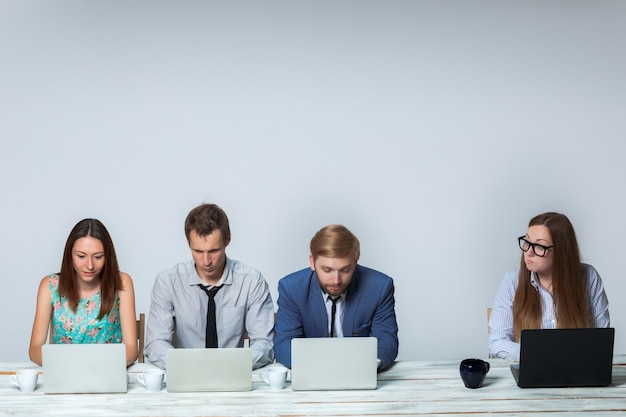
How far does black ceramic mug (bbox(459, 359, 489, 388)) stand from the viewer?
2750 millimetres

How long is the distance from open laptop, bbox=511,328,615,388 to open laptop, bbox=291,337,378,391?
1.70ft

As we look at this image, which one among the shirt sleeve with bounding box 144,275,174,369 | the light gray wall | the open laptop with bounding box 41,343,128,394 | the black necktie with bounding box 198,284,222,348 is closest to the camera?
the open laptop with bounding box 41,343,128,394

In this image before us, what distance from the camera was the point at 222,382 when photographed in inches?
106

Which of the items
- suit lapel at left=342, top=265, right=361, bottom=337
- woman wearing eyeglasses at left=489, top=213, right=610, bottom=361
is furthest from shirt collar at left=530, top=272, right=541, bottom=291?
suit lapel at left=342, top=265, right=361, bottom=337

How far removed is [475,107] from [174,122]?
1.82 metres

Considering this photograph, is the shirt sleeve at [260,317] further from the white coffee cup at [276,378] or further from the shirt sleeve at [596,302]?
the shirt sleeve at [596,302]

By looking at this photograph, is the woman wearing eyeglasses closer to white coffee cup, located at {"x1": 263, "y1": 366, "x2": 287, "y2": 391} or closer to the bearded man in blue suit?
the bearded man in blue suit

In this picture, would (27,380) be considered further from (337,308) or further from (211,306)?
(337,308)

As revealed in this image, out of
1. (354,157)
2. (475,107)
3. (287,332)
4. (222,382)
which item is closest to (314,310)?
(287,332)

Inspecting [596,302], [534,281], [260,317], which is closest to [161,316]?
[260,317]

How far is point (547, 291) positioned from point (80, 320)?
6.52ft

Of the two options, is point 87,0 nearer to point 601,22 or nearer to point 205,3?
point 205,3

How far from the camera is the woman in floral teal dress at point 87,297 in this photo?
3236mm

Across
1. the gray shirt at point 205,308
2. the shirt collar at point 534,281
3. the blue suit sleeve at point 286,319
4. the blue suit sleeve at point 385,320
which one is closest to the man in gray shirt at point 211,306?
the gray shirt at point 205,308
